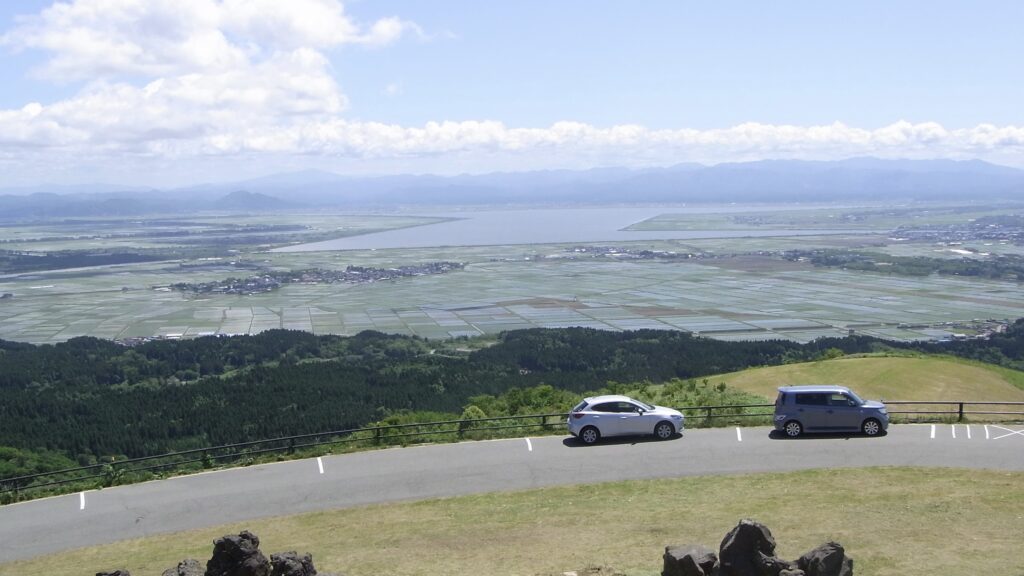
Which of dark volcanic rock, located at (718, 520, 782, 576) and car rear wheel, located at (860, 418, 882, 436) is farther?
car rear wheel, located at (860, 418, 882, 436)

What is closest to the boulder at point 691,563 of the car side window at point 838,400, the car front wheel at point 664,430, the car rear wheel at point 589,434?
the car rear wheel at point 589,434

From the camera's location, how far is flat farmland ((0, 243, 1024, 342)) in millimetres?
98188

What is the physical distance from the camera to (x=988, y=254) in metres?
168

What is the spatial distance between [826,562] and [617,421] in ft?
45.4

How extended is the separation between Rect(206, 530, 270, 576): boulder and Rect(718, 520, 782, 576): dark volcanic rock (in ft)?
23.9

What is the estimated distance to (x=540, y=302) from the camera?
11775 cm

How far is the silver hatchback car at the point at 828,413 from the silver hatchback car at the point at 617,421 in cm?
329

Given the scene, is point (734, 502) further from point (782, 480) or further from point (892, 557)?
point (892, 557)

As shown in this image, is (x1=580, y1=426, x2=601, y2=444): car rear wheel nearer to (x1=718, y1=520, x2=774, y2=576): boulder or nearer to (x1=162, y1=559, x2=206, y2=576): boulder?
(x1=718, y1=520, x2=774, y2=576): boulder

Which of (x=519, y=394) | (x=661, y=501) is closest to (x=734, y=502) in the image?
(x=661, y=501)

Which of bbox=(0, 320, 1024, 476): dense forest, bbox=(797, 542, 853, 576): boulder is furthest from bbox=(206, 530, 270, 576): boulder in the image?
bbox=(0, 320, 1024, 476): dense forest

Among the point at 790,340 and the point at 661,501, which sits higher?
the point at 661,501

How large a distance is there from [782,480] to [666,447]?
4908 mm

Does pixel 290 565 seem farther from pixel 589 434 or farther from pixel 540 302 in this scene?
pixel 540 302
